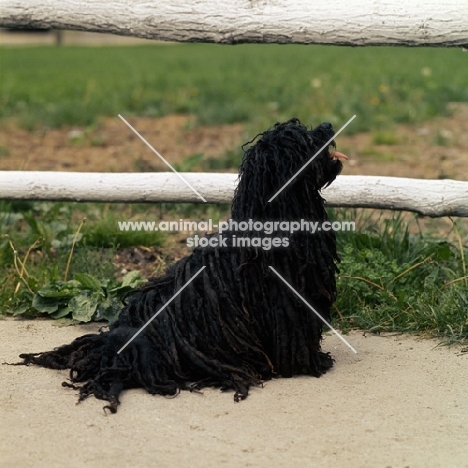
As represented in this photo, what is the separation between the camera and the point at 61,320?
16.6 ft

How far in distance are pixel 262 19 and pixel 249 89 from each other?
727 cm

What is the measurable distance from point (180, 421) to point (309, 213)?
1010 mm

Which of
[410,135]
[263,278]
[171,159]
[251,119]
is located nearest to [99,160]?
[171,159]

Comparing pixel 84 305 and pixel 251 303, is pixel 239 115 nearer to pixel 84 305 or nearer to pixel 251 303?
pixel 84 305

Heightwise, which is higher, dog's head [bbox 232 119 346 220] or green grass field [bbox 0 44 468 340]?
dog's head [bbox 232 119 346 220]

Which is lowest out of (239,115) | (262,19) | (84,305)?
(84,305)

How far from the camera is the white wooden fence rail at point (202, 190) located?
492 cm

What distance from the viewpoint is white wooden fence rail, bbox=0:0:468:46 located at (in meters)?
4.59

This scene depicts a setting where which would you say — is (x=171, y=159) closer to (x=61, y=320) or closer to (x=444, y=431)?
(x=61, y=320)

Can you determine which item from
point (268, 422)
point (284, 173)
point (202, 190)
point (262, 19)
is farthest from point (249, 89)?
point (268, 422)

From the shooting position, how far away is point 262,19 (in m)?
4.75

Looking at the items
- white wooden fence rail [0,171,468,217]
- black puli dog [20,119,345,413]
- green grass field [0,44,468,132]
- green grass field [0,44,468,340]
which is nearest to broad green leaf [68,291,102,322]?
green grass field [0,44,468,340]

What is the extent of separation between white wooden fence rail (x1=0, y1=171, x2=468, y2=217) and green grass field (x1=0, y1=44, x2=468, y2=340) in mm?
336

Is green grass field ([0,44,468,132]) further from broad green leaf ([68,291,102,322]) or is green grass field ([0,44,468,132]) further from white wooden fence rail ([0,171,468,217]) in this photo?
broad green leaf ([68,291,102,322])
